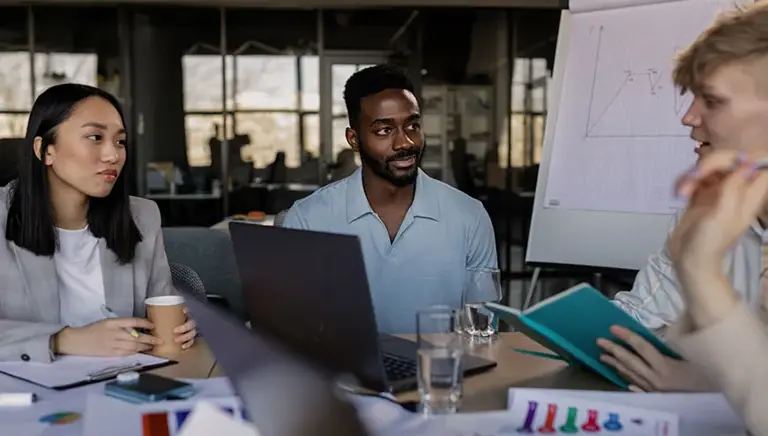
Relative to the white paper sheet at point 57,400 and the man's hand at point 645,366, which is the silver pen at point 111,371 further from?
the man's hand at point 645,366

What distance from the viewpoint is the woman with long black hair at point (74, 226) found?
1.80 m

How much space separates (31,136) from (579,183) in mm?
1761

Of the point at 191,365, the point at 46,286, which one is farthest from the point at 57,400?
the point at 46,286

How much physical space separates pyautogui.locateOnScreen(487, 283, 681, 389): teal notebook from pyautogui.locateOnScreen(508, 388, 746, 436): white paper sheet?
14 centimetres

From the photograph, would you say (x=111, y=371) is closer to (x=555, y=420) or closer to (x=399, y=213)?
(x=555, y=420)

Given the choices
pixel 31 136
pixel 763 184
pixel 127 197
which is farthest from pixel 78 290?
pixel 763 184

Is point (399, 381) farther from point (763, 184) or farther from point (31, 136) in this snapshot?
point (31, 136)

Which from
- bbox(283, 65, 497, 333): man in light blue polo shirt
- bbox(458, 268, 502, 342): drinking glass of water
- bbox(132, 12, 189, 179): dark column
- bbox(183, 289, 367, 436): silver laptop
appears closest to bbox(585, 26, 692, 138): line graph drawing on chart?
bbox(283, 65, 497, 333): man in light blue polo shirt

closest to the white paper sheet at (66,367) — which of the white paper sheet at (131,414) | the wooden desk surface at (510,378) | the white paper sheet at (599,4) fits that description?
the white paper sheet at (131,414)

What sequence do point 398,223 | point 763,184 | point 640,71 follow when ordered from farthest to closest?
point 640,71, point 398,223, point 763,184

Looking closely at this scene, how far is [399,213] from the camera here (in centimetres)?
230

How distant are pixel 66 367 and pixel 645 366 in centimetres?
107

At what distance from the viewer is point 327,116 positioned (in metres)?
7.21

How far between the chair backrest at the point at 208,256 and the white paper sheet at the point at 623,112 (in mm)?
1773
